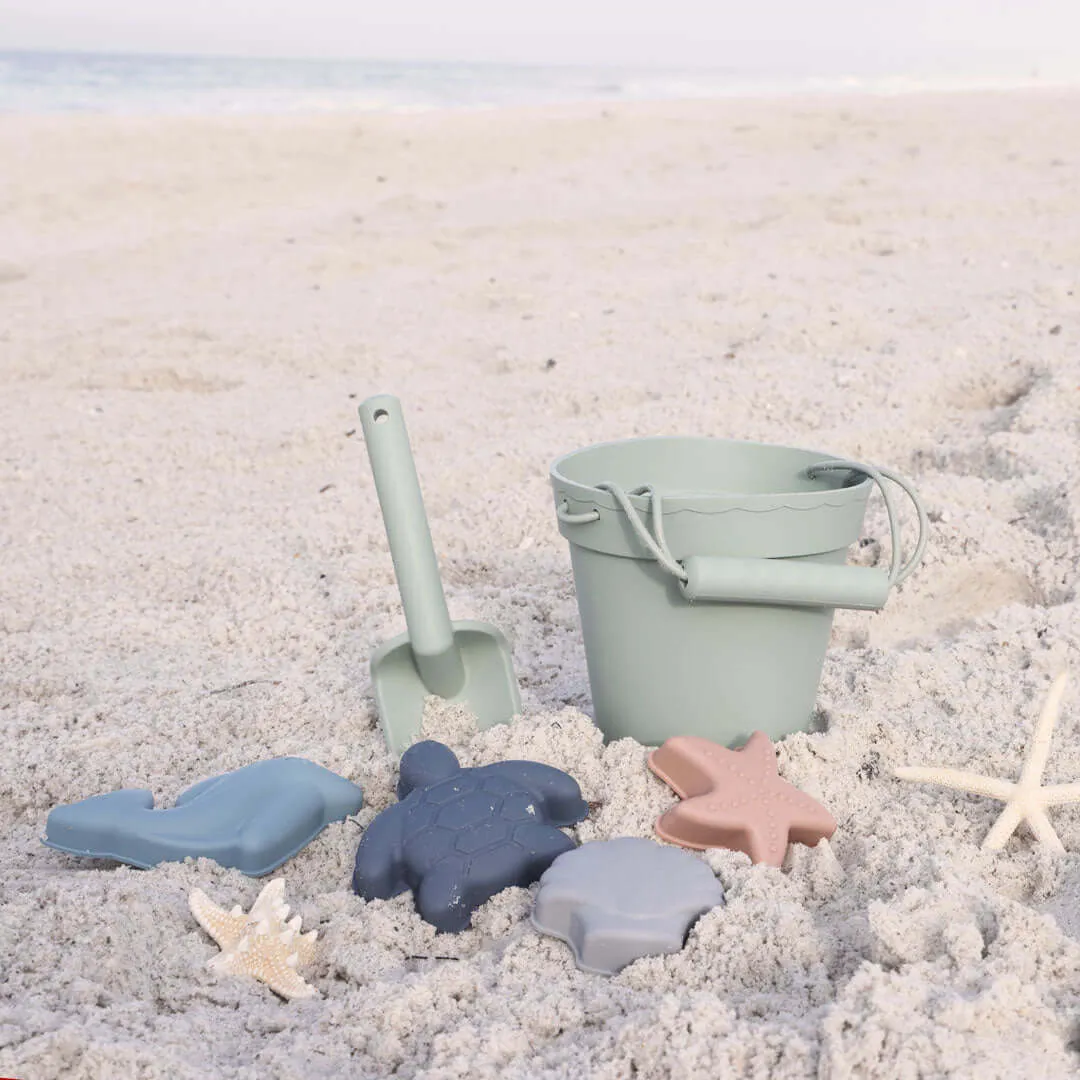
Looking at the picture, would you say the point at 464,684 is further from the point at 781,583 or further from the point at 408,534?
the point at 781,583

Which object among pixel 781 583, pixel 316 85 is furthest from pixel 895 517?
pixel 316 85

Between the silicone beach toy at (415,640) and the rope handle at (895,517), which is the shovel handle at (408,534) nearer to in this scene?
the silicone beach toy at (415,640)

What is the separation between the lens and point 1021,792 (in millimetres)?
1355

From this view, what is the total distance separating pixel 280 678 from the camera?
6.26 ft

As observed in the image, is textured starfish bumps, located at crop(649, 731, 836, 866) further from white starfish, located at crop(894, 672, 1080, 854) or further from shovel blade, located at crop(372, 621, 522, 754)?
shovel blade, located at crop(372, 621, 522, 754)

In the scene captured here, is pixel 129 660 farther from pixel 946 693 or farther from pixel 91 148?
pixel 91 148

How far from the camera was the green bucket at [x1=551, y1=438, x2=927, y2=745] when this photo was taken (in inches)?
56.4

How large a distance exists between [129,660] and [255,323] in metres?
2.23

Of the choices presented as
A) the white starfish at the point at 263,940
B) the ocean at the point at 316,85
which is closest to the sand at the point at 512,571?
the white starfish at the point at 263,940

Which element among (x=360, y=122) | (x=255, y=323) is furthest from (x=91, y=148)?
(x=255, y=323)

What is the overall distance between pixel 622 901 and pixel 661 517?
0.48 metres

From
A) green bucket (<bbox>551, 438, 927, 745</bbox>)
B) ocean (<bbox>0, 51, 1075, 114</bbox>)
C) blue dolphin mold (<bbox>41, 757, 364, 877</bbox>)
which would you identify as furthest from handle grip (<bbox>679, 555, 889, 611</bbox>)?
ocean (<bbox>0, 51, 1075, 114</bbox>)

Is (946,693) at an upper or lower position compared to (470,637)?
lower

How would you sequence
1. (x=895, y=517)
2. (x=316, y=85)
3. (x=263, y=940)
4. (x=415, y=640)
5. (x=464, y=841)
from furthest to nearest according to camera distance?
(x=316, y=85)
(x=415, y=640)
(x=895, y=517)
(x=464, y=841)
(x=263, y=940)
